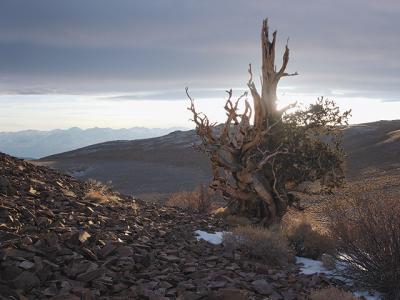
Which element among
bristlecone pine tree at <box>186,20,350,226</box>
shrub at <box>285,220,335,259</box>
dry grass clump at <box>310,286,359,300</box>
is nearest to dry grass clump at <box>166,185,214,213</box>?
bristlecone pine tree at <box>186,20,350,226</box>

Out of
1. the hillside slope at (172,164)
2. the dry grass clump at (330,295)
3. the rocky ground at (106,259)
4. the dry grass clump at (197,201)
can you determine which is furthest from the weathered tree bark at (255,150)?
the hillside slope at (172,164)

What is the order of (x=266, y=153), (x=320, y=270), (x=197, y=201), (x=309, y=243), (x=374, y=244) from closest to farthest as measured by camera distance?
(x=374, y=244), (x=320, y=270), (x=309, y=243), (x=266, y=153), (x=197, y=201)

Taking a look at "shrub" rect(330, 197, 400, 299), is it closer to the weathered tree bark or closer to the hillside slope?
the weathered tree bark

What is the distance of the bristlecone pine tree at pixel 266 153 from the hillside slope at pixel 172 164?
1002 inches

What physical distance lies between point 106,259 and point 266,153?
9651mm

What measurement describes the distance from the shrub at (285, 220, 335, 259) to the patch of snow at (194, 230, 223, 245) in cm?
188

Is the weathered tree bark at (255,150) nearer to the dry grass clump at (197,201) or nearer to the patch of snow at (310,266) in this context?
the dry grass clump at (197,201)

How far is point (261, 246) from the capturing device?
11008 mm

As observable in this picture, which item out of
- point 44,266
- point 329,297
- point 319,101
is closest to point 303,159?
point 319,101

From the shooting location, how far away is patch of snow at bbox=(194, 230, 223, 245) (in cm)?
1238

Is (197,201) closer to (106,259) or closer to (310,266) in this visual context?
(310,266)

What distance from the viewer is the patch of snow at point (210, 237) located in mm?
12375

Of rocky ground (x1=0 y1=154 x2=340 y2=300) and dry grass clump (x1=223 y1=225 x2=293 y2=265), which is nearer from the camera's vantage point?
rocky ground (x1=0 y1=154 x2=340 y2=300)

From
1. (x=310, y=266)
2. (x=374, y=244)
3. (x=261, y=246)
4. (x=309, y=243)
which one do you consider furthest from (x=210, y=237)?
(x=374, y=244)
